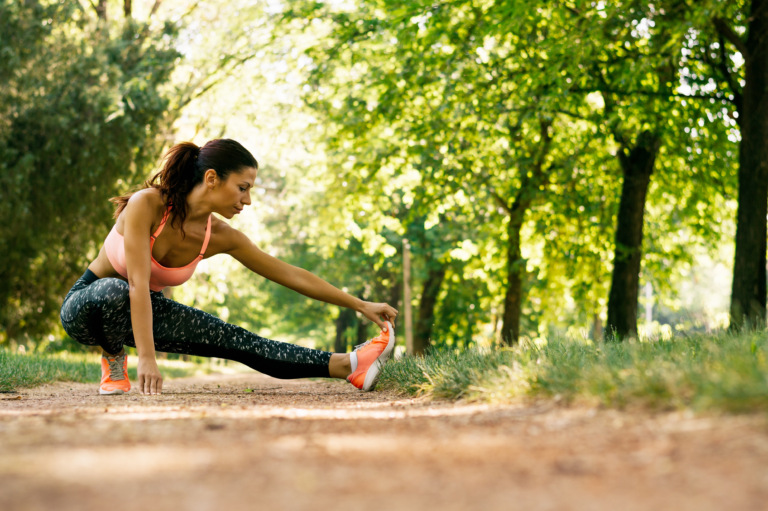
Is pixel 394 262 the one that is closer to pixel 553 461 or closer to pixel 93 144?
pixel 93 144

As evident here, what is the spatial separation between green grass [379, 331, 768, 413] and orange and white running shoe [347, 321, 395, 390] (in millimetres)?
139

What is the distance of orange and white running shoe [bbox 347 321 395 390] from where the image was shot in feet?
14.9

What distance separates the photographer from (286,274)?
4.95m

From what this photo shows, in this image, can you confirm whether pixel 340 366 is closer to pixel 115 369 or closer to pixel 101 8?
pixel 115 369

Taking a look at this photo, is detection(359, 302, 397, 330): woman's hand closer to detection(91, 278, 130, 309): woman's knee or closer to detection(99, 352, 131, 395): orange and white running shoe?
detection(91, 278, 130, 309): woman's knee

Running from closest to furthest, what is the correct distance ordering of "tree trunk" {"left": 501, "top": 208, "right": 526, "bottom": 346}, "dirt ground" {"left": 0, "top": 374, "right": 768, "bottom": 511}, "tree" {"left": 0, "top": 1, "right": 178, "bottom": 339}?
1. "dirt ground" {"left": 0, "top": 374, "right": 768, "bottom": 511}
2. "tree" {"left": 0, "top": 1, "right": 178, "bottom": 339}
3. "tree trunk" {"left": 501, "top": 208, "right": 526, "bottom": 346}

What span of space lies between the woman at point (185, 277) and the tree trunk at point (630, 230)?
5982mm

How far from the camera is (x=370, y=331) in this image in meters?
26.5

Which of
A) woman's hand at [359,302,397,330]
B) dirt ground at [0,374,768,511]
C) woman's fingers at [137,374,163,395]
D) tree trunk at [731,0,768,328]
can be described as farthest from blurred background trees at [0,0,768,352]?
dirt ground at [0,374,768,511]

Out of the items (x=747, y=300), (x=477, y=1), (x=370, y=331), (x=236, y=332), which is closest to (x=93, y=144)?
(x=477, y=1)

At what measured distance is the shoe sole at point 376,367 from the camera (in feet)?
14.8

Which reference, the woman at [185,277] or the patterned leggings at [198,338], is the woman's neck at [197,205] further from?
the patterned leggings at [198,338]

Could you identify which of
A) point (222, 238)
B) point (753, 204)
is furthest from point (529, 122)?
point (222, 238)

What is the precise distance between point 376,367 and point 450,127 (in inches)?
250
